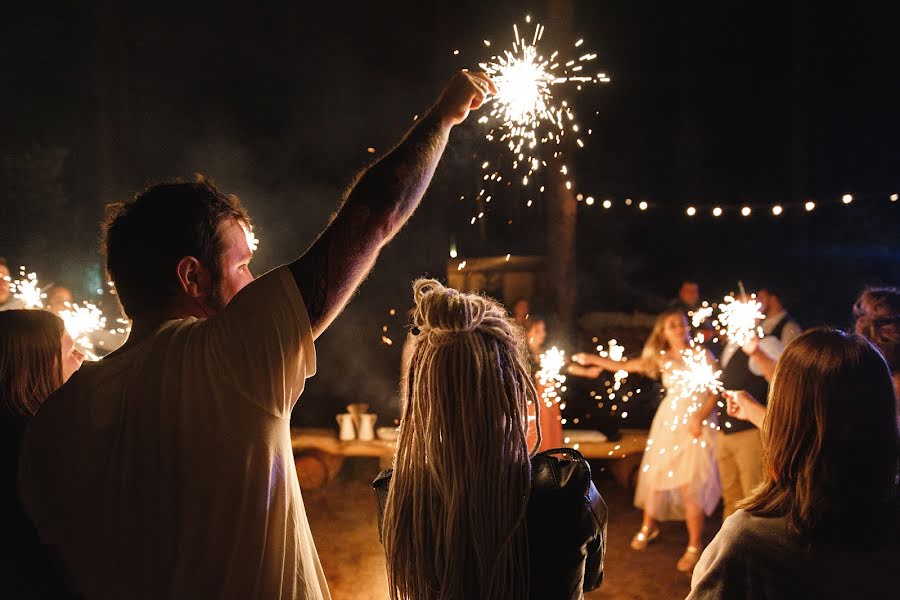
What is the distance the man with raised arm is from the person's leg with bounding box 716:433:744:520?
14.5ft

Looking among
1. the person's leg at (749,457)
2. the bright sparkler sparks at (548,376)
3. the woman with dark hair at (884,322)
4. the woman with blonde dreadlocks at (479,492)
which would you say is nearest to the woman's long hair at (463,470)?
the woman with blonde dreadlocks at (479,492)

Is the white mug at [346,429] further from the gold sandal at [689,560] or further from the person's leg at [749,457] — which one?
the person's leg at [749,457]

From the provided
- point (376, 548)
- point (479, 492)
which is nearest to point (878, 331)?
point (479, 492)

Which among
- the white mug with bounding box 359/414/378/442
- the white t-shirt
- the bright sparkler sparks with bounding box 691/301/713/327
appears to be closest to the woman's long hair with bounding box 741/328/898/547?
the white t-shirt

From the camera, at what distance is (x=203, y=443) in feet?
4.03

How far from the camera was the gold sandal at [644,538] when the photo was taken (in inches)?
218

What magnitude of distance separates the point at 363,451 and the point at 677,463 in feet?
11.5

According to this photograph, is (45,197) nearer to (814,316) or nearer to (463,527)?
(463,527)

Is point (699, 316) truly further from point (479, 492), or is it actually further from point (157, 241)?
point (157, 241)

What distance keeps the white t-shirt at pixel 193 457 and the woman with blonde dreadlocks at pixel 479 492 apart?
635 millimetres

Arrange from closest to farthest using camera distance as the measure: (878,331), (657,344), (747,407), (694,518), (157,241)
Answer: (157,241), (747,407), (878,331), (694,518), (657,344)

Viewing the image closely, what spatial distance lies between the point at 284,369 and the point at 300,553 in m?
0.44

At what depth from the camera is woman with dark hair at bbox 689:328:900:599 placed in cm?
164

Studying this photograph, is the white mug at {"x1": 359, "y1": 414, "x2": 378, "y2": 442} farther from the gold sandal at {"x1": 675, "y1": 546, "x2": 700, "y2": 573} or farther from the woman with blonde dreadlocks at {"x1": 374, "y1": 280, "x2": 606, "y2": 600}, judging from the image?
the woman with blonde dreadlocks at {"x1": 374, "y1": 280, "x2": 606, "y2": 600}
